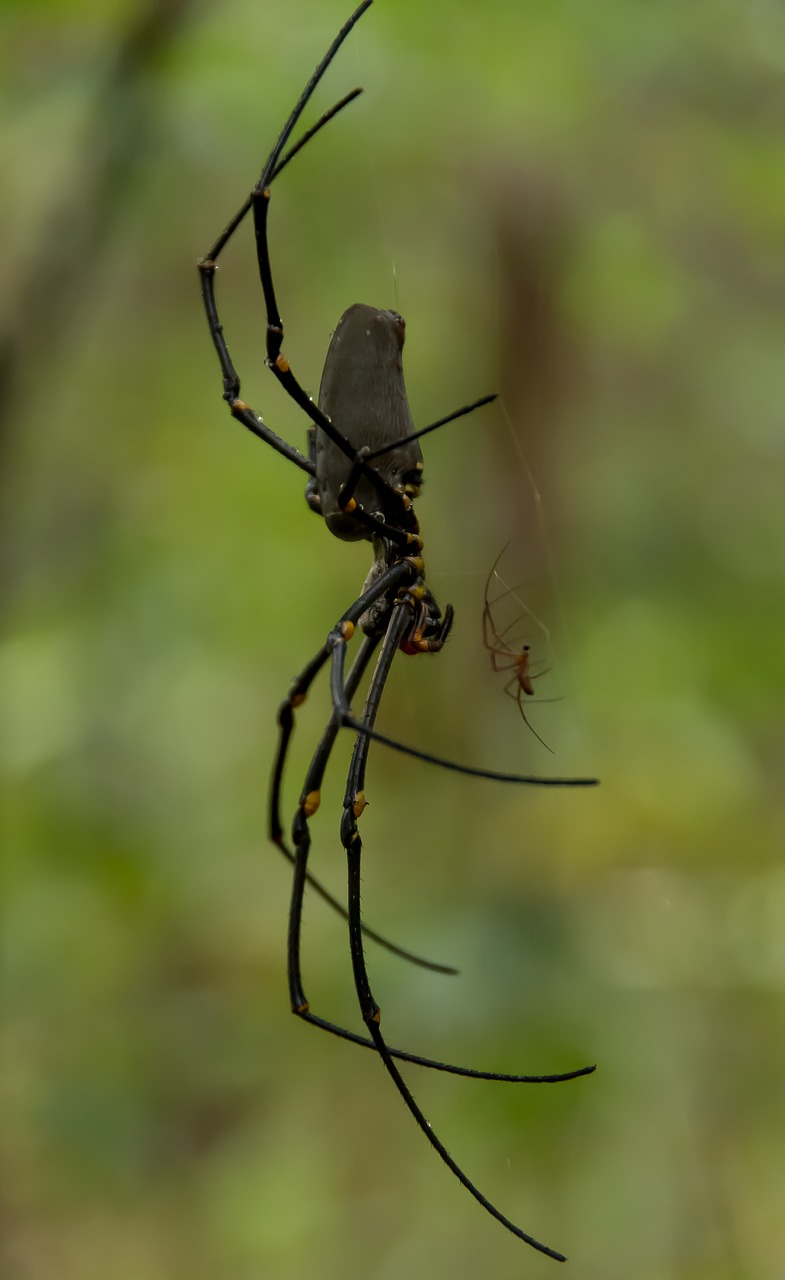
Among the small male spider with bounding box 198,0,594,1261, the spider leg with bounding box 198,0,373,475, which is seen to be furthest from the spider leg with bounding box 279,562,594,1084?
the spider leg with bounding box 198,0,373,475

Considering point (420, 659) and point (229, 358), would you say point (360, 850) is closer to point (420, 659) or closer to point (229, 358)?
point (229, 358)

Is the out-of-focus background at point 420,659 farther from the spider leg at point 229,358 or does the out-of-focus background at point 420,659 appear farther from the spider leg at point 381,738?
the spider leg at point 229,358

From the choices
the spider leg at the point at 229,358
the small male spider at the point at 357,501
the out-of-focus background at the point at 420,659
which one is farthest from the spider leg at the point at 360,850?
the out-of-focus background at the point at 420,659

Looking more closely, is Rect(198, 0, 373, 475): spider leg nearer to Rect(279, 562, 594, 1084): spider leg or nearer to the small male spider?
the small male spider

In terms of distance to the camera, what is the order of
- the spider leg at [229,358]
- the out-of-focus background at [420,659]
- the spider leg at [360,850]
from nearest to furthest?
the spider leg at [229,358], the spider leg at [360,850], the out-of-focus background at [420,659]

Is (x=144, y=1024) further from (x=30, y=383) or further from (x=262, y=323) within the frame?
(x=262, y=323)

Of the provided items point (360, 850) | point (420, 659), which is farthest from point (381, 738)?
point (420, 659)
